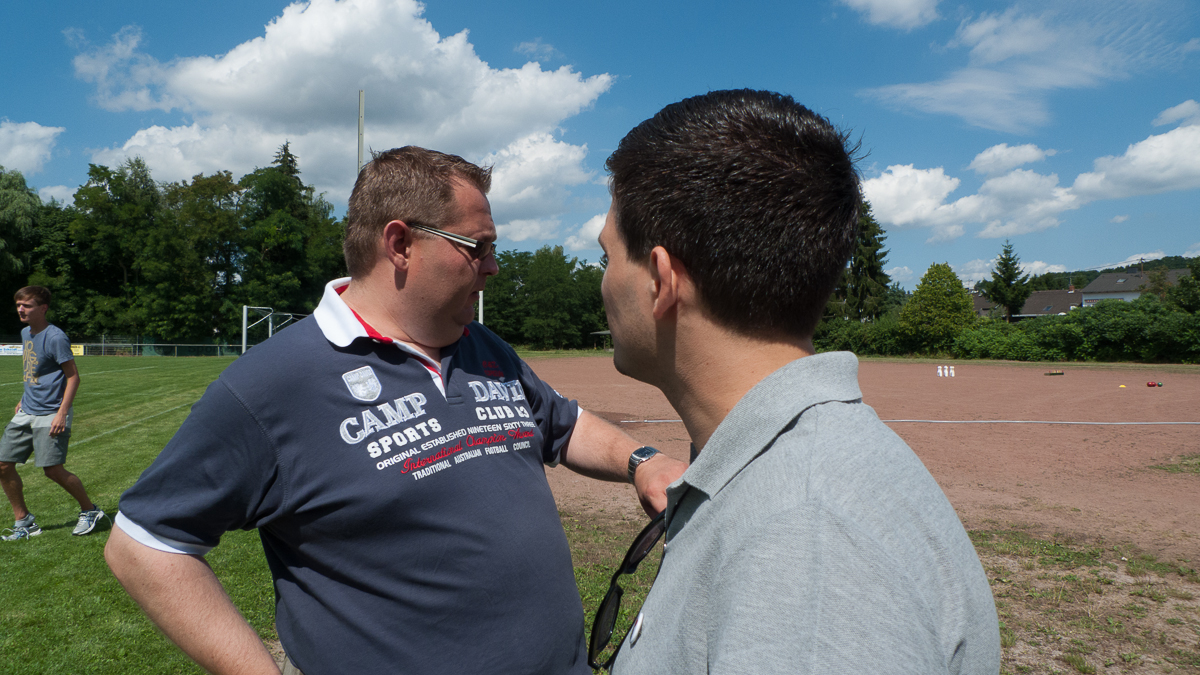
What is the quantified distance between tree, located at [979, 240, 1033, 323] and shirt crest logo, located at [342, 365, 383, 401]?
75.0 m

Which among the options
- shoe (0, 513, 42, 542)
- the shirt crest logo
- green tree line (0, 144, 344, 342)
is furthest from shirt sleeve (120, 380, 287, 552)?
green tree line (0, 144, 344, 342)

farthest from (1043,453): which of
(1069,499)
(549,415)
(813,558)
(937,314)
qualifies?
(937,314)

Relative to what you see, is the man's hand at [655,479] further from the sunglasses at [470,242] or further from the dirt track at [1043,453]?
the dirt track at [1043,453]

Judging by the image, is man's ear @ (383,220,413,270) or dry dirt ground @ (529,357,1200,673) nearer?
man's ear @ (383,220,413,270)

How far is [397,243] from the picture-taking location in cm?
225

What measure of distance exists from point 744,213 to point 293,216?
67778mm

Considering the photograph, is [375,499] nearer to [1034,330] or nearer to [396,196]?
[396,196]

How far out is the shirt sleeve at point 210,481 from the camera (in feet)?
5.19

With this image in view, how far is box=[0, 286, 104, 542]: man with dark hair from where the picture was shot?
6.35 metres

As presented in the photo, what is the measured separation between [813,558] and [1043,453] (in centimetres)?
1268

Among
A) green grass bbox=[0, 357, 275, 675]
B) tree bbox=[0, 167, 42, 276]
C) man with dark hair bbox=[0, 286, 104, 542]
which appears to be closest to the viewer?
green grass bbox=[0, 357, 275, 675]

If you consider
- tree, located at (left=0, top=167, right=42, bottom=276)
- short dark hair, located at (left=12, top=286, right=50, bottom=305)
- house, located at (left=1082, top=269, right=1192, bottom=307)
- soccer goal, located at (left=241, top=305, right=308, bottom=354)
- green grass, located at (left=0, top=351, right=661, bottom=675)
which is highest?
tree, located at (left=0, top=167, right=42, bottom=276)

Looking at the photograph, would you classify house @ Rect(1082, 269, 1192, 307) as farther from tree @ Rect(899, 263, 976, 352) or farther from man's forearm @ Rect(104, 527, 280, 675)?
man's forearm @ Rect(104, 527, 280, 675)

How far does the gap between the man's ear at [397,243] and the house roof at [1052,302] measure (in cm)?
10588
